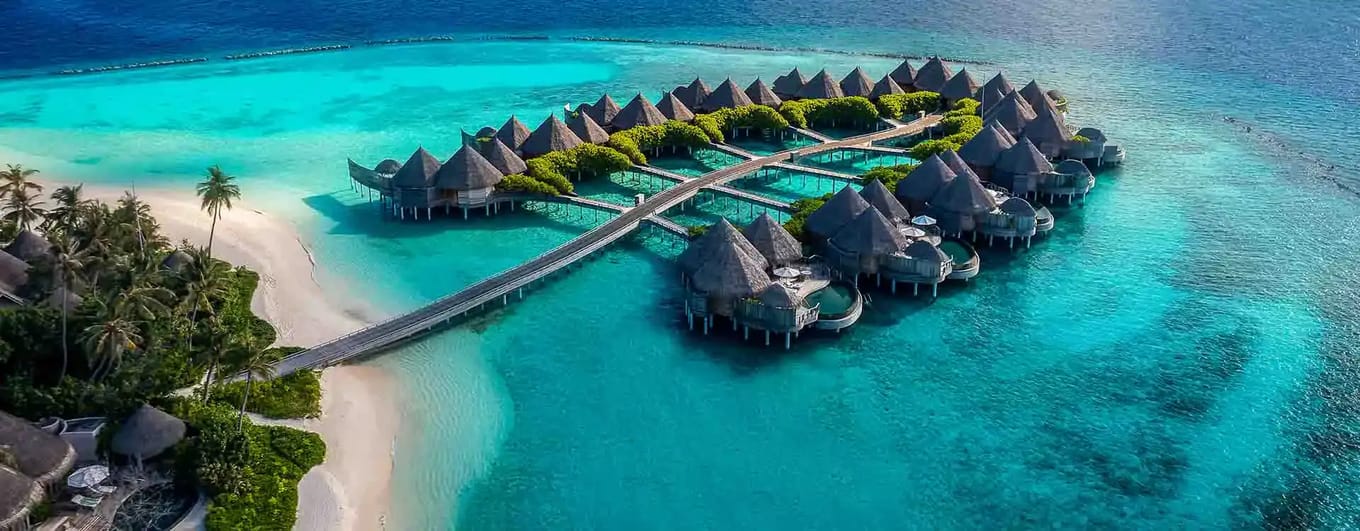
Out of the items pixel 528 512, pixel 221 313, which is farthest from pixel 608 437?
pixel 221 313

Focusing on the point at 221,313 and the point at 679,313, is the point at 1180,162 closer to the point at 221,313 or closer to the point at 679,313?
the point at 679,313

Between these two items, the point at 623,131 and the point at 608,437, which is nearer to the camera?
the point at 608,437

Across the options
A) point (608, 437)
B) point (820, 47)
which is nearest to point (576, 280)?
point (608, 437)

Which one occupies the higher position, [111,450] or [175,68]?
[175,68]

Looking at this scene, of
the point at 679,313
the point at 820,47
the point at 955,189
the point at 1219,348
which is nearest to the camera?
the point at 1219,348

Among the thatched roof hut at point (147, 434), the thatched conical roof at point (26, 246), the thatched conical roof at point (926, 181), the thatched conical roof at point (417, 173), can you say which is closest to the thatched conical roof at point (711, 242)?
the thatched conical roof at point (926, 181)

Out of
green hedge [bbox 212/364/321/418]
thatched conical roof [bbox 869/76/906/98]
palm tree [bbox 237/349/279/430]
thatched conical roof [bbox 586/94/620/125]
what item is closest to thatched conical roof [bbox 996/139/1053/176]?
thatched conical roof [bbox 869/76/906/98]

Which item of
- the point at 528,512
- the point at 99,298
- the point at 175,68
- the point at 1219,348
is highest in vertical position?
the point at 175,68

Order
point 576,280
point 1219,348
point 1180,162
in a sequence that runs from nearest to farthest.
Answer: point 1219,348
point 576,280
point 1180,162
